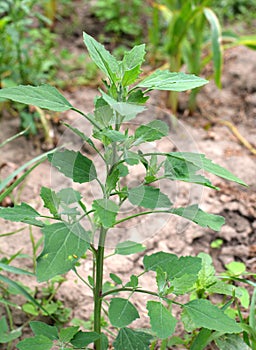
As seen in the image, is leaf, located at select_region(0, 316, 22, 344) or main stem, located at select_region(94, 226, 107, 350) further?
leaf, located at select_region(0, 316, 22, 344)

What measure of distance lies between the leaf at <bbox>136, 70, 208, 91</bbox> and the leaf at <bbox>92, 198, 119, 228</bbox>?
0.26 m

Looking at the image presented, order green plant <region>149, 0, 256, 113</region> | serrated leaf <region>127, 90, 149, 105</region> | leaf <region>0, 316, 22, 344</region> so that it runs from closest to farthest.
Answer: serrated leaf <region>127, 90, 149, 105</region> < leaf <region>0, 316, 22, 344</region> < green plant <region>149, 0, 256, 113</region>

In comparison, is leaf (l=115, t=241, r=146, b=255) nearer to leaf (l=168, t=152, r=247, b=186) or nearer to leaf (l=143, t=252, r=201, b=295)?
leaf (l=143, t=252, r=201, b=295)

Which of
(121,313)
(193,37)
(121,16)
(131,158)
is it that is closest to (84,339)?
(121,313)

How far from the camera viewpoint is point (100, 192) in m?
1.33

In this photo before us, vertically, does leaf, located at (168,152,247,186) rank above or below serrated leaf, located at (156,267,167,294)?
above

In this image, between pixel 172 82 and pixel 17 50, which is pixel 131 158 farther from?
pixel 17 50

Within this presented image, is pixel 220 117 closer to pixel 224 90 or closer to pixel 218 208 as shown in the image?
pixel 224 90

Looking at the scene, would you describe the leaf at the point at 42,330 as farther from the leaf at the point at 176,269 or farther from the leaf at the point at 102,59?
the leaf at the point at 102,59

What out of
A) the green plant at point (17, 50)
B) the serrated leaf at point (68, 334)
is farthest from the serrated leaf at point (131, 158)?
the green plant at point (17, 50)

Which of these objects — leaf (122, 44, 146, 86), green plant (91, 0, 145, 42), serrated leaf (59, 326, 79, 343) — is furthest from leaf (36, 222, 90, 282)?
green plant (91, 0, 145, 42)

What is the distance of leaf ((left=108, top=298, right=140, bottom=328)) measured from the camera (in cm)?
120

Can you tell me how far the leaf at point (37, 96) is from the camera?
1129 mm

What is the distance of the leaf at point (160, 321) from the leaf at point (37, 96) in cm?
47
